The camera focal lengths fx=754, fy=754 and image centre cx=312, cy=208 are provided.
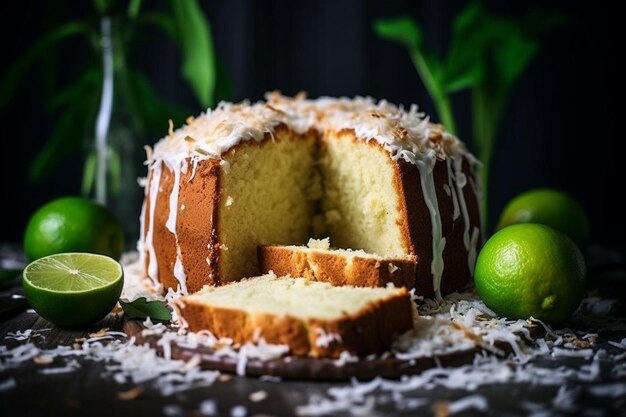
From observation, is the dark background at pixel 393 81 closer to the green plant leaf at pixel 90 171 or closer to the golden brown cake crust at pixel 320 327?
the green plant leaf at pixel 90 171

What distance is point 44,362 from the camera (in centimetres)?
218

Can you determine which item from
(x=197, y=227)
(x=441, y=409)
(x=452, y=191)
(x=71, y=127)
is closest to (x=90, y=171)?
(x=71, y=127)

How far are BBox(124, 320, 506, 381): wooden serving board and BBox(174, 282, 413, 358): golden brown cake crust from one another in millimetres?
44

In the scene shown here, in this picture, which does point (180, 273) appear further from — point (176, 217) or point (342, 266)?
point (342, 266)

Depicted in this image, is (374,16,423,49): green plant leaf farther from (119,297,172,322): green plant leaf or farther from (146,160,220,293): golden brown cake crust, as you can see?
(119,297,172,322): green plant leaf

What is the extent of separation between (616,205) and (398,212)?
2762 millimetres

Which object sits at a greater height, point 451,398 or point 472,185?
point 472,185

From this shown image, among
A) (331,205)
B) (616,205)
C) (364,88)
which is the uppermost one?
(364,88)

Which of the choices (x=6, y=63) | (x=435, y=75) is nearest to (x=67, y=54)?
(x=6, y=63)

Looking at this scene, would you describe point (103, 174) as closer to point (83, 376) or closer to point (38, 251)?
point (38, 251)

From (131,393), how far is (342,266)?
92cm

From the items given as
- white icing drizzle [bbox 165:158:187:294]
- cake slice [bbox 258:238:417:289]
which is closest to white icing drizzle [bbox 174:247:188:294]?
white icing drizzle [bbox 165:158:187:294]

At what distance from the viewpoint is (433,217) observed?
283 centimetres

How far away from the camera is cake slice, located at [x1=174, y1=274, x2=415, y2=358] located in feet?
6.92
